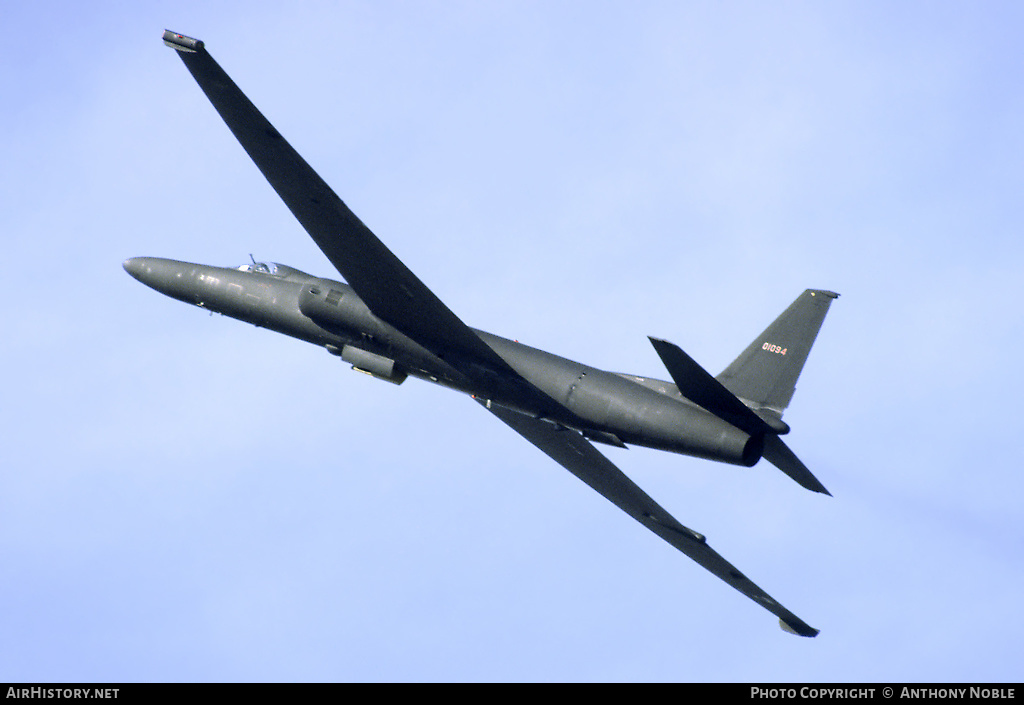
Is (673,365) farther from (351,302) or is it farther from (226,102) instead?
(226,102)

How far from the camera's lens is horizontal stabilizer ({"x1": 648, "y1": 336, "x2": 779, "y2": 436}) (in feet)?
98.4

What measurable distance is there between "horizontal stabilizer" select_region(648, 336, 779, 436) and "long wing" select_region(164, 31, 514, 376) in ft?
18.0

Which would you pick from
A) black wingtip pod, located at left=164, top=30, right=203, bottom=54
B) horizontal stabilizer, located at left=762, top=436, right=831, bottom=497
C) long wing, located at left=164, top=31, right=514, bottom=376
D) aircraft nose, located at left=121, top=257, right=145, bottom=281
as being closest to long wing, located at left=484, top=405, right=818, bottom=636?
long wing, located at left=164, top=31, right=514, bottom=376

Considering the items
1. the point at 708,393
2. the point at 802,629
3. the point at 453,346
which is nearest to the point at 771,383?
the point at 708,393

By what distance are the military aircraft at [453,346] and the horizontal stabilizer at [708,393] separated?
0.04 meters

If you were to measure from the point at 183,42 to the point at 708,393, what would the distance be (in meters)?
16.4

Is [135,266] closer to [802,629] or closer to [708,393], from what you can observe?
[708,393]

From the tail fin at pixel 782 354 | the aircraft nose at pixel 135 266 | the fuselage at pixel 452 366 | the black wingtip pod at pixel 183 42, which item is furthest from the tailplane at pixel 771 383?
the aircraft nose at pixel 135 266

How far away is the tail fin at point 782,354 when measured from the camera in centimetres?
3186

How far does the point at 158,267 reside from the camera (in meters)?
38.5

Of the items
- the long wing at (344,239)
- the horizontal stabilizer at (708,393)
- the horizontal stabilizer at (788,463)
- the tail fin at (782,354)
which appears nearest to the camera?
the horizontal stabilizer at (708,393)

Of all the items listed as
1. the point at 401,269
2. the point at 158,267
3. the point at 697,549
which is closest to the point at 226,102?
the point at 401,269

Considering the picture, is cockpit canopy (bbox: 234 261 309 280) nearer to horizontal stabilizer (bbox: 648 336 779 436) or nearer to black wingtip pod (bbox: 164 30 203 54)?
black wingtip pod (bbox: 164 30 203 54)

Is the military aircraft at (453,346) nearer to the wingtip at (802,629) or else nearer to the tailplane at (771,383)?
the tailplane at (771,383)
